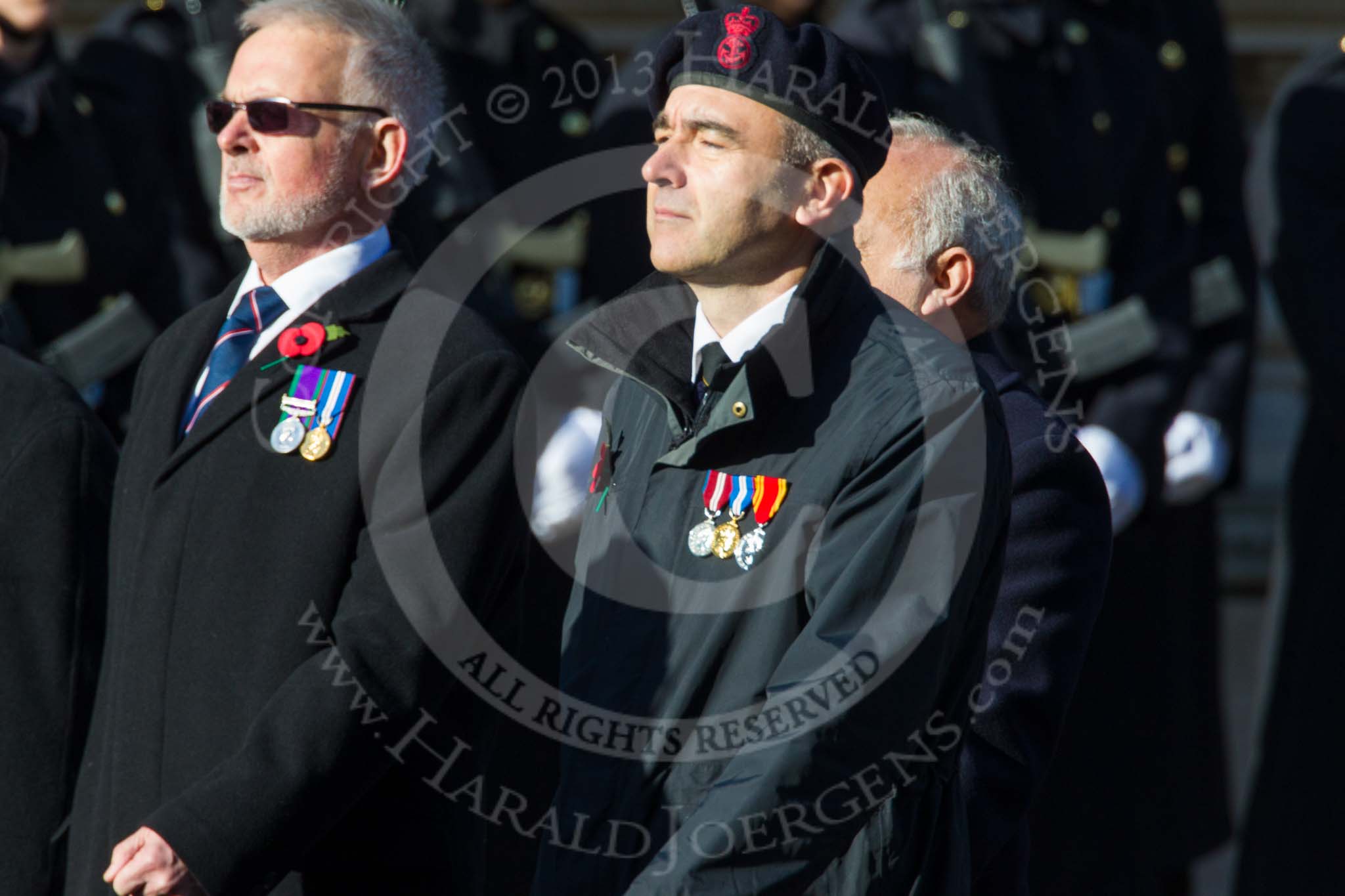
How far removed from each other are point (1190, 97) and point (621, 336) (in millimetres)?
3171

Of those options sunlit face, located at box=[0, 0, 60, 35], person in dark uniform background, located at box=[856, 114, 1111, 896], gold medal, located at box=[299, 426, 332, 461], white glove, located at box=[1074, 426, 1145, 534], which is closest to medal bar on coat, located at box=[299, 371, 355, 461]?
gold medal, located at box=[299, 426, 332, 461]

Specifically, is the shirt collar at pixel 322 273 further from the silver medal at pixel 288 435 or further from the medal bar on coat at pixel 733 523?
the medal bar on coat at pixel 733 523

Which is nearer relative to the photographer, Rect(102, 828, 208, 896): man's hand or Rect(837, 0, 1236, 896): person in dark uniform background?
Rect(102, 828, 208, 896): man's hand

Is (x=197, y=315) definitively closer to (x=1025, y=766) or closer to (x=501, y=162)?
(x=1025, y=766)

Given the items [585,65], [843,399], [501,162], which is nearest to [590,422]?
[501,162]

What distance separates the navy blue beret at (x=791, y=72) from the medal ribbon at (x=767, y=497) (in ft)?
1.56

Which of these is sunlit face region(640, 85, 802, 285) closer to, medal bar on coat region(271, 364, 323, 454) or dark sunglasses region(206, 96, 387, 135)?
medal bar on coat region(271, 364, 323, 454)

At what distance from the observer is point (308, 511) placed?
3.14 m

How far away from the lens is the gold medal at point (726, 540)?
2.76 m

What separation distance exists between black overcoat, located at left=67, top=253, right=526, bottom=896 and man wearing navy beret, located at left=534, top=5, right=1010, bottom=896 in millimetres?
216

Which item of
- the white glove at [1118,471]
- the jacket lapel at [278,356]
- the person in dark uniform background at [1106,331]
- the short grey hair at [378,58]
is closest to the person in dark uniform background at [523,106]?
the person in dark uniform background at [1106,331]

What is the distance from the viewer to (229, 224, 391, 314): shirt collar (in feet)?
11.0

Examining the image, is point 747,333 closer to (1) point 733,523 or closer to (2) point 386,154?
(1) point 733,523

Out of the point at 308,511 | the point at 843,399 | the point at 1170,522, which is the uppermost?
the point at 843,399
